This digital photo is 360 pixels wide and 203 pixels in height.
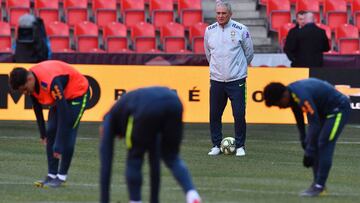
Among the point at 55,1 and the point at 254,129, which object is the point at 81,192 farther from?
the point at 55,1

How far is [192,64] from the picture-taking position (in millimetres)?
20922

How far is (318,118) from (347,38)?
13.2m

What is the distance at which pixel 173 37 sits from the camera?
24.1 meters

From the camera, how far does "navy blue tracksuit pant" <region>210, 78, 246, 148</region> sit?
15852mm

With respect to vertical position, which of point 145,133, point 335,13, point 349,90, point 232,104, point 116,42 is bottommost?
point 349,90

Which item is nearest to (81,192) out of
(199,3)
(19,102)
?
(19,102)

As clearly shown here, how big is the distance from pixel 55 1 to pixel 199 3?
3.16m

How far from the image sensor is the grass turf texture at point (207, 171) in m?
11.7

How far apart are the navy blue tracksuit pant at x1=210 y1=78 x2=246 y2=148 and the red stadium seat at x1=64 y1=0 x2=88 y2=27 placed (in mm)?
9167

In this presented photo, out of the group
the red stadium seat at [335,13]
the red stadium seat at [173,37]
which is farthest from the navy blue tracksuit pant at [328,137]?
the red stadium seat at [335,13]

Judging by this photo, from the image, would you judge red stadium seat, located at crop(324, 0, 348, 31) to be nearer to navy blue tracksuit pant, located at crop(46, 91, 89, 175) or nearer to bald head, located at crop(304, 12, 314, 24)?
bald head, located at crop(304, 12, 314, 24)

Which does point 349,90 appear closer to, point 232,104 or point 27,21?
point 232,104

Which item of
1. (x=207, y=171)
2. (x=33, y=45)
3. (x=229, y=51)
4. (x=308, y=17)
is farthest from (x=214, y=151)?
(x=33, y=45)

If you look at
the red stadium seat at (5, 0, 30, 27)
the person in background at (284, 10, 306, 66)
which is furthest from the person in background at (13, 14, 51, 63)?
the person in background at (284, 10, 306, 66)
